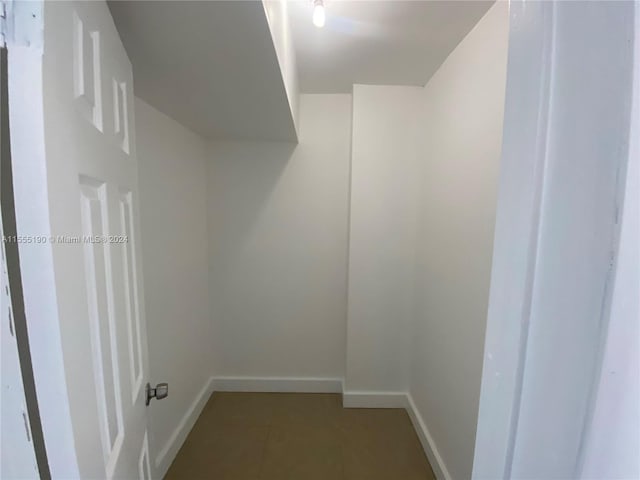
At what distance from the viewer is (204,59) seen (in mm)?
1018

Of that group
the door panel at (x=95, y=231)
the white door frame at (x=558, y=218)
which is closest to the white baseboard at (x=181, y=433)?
the door panel at (x=95, y=231)

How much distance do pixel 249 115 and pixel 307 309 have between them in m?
1.56

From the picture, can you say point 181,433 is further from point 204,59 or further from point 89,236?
point 204,59

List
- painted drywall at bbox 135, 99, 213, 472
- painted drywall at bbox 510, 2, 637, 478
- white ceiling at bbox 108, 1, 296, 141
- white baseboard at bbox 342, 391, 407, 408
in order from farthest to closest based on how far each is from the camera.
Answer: white baseboard at bbox 342, 391, 407, 408, painted drywall at bbox 135, 99, 213, 472, white ceiling at bbox 108, 1, 296, 141, painted drywall at bbox 510, 2, 637, 478

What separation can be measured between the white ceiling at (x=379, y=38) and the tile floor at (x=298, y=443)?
245 cm

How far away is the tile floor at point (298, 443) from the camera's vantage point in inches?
66.9

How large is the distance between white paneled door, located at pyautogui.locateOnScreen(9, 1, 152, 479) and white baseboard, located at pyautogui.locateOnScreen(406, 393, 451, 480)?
156cm

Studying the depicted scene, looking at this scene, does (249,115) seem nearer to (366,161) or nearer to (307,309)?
(366,161)

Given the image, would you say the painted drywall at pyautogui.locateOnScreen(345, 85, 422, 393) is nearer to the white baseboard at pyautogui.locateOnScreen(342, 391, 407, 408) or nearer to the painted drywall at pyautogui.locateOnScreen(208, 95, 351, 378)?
the white baseboard at pyautogui.locateOnScreen(342, 391, 407, 408)

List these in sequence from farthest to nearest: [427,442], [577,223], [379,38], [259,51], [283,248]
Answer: [283,248], [427,442], [379,38], [259,51], [577,223]

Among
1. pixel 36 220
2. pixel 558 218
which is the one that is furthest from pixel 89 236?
pixel 558 218

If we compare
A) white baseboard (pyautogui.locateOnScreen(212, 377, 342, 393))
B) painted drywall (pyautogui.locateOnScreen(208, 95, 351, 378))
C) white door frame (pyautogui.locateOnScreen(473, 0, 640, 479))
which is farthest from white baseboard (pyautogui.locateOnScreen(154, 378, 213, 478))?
white door frame (pyautogui.locateOnScreen(473, 0, 640, 479))

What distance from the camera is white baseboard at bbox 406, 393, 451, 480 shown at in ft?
5.28

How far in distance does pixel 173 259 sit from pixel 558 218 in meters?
1.92
